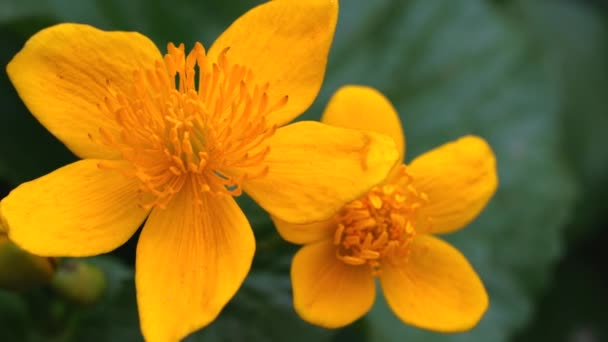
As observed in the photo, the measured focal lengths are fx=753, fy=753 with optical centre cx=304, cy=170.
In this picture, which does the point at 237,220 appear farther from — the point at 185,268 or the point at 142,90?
the point at 142,90

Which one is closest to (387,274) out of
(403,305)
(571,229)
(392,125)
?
(403,305)

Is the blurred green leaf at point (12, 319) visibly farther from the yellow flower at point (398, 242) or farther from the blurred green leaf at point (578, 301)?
the blurred green leaf at point (578, 301)

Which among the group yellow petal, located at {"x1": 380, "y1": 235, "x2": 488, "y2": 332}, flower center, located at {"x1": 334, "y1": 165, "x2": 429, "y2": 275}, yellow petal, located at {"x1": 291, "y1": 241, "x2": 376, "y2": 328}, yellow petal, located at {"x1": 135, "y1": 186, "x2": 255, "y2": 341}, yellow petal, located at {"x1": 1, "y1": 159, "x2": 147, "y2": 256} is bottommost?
yellow petal, located at {"x1": 380, "y1": 235, "x2": 488, "y2": 332}

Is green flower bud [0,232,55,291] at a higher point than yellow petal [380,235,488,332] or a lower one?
higher

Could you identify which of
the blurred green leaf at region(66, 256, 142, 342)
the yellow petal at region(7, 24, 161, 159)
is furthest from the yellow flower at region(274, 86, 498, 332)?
the blurred green leaf at region(66, 256, 142, 342)

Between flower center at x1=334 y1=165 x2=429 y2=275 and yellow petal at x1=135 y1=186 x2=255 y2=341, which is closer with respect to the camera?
yellow petal at x1=135 y1=186 x2=255 y2=341

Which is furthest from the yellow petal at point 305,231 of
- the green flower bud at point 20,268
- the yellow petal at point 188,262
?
the green flower bud at point 20,268

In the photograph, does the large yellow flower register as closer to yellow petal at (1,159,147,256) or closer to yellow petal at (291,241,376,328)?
yellow petal at (1,159,147,256)
